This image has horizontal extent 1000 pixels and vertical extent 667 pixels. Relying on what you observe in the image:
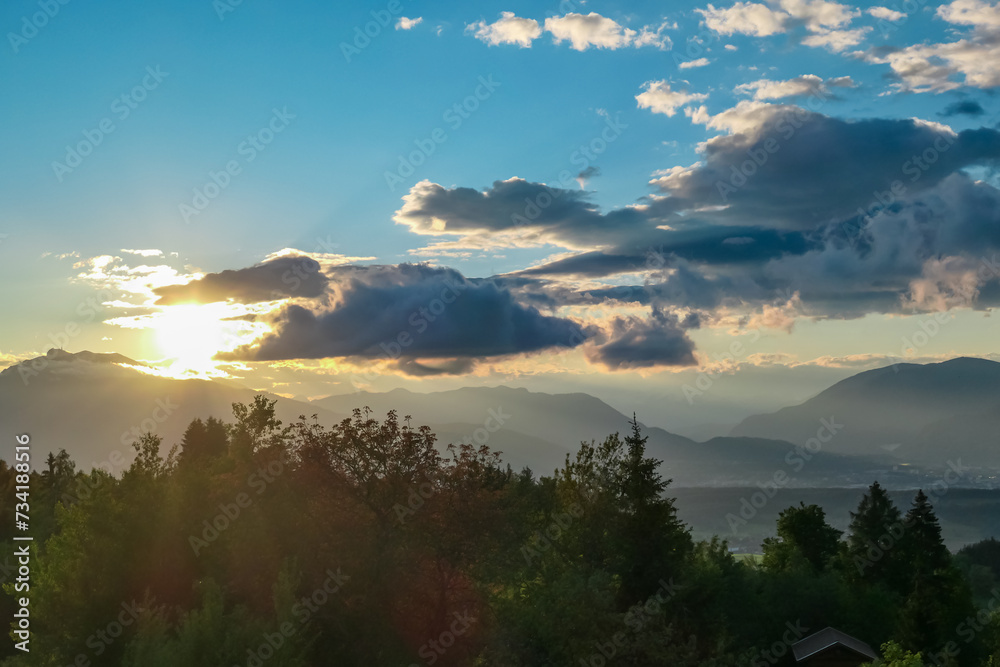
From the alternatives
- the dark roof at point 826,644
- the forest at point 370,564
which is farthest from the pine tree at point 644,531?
the dark roof at point 826,644

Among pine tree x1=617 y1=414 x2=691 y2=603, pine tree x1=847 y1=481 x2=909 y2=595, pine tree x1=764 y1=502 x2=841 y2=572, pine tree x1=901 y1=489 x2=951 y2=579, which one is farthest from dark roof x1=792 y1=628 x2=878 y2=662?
pine tree x1=764 y1=502 x2=841 y2=572

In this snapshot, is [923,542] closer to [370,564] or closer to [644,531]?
[644,531]

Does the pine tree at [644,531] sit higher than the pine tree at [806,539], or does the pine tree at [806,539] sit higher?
the pine tree at [644,531]

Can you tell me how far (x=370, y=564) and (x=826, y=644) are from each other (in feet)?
101

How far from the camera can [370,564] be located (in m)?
43.3

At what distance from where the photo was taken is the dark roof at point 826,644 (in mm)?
51256

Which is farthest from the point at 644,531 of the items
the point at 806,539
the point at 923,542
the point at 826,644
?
the point at 806,539

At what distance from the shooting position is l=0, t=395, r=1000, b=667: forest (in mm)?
36219

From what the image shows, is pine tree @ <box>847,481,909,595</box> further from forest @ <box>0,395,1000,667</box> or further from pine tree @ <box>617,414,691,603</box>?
pine tree @ <box>617,414,691,603</box>

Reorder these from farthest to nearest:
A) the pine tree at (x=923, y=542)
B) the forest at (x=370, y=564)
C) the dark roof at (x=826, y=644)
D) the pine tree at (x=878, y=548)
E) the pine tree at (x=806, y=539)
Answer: the pine tree at (x=806, y=539)
the pine tree at (x=878, y=548)
the pine tree at (x=923, y=542)
the dark roof at (x=826, y=644)
the forest at (x=370, y=564)

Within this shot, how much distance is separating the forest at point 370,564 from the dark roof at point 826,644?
2.78m

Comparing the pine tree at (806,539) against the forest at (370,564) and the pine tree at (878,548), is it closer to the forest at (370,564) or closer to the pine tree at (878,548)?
the pine tree at (878,548)

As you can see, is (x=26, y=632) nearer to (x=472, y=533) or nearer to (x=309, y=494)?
(x=309, y=494)

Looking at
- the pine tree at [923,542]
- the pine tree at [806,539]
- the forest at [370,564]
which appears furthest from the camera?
the pine tree at [806,539]
